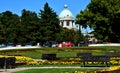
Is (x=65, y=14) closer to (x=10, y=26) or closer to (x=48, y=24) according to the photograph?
(x=10, y=26)

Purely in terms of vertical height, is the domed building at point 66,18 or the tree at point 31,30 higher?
the domed building at point 66,18

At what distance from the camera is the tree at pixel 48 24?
276 ft

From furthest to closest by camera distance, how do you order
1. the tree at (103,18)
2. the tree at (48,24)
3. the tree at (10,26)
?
the tree at (10,26), the tree at (48,24), the tree at (103,18)

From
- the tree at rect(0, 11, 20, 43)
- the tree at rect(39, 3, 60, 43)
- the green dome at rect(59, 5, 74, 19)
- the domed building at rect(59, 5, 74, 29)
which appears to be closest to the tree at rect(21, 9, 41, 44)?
the tree at rect(39, 3, 60, 43)

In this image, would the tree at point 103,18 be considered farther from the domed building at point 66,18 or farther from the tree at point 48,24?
the domed building at point 66,18

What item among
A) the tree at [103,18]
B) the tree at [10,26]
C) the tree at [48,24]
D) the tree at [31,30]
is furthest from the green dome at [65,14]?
the tree at [103,18]

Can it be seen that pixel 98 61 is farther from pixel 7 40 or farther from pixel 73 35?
pixel 73 35

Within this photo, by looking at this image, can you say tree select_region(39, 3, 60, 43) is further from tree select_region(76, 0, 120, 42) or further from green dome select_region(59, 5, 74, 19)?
green dome select_region(59, 5, 74, 19)

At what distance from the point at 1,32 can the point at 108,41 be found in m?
26.3

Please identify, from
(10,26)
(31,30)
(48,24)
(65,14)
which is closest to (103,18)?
(48,24)

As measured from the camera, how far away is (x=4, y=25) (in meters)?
93.8

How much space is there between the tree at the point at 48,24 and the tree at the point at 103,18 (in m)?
13.8

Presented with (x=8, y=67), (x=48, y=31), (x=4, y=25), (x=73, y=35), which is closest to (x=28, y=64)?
(x=8, y=67)

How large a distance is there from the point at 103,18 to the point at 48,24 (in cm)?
2008
